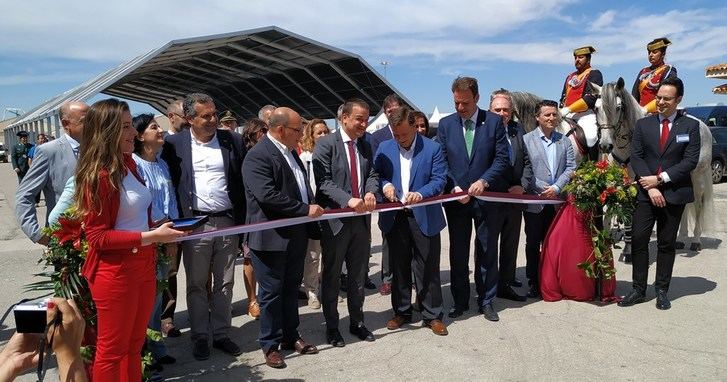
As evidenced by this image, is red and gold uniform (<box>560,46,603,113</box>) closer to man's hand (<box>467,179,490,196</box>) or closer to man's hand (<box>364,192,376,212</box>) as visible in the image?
man's hand (<box>467,179,490,196</box>)

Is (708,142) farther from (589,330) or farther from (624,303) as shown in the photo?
(589,330)

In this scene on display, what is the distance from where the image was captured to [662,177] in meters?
5.05

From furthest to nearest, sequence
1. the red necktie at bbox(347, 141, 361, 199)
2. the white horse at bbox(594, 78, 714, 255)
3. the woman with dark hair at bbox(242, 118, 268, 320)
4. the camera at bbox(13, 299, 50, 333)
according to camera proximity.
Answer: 1. the white horse at bbox(594, 78, 714, 255)
2. the woman with dark hair at bbox(242, 118, 268, 320)
3. the red necktie at bbox(347, 141, 361, 199)
4. the camera at bbox(13, 299, 50, 333)

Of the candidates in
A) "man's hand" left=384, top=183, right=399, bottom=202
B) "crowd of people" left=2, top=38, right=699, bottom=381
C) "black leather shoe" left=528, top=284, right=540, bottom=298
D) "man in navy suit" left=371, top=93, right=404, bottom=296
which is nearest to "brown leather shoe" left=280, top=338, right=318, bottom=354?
"crowd of people" left=2, top=38, right=699, bottom=381

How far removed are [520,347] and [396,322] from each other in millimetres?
1144

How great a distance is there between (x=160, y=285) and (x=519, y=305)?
12.0 feet

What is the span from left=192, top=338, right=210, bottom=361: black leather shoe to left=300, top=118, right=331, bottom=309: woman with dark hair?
1.51 metres

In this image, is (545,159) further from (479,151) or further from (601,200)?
Answer: (479,151)

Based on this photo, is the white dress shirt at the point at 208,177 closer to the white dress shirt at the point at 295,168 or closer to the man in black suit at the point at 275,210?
the man in black suit at the point at 275,210

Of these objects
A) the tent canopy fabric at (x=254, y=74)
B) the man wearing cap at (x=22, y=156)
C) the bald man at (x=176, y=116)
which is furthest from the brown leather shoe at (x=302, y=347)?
the man wearing cap at (x=22, y=156)

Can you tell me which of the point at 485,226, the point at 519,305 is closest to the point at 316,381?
the point at 485,226

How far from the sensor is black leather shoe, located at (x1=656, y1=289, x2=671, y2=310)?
5.21 metres

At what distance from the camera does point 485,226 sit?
5.11 metres

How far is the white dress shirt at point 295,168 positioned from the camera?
163 inches
